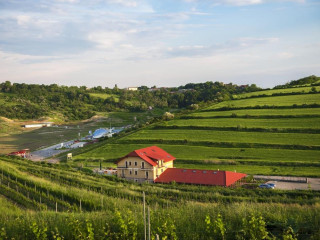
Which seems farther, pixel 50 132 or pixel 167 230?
pixel 50 132

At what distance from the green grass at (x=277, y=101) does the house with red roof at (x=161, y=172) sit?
1184 inches

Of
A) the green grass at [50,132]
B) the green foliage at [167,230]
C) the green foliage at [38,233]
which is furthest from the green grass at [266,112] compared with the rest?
the green foliage at [38,233]

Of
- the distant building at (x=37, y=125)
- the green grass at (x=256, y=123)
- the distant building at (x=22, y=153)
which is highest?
the green grass at (x=256, y=123)

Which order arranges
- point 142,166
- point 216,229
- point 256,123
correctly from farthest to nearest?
1. point 256,123
2. point 142,166
3. point 216,229

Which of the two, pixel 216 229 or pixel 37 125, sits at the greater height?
pixel 216 229

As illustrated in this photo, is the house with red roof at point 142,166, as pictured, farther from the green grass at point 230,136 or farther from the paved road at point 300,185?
the paved road at point 300,185

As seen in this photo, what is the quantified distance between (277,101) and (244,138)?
19.8 meters

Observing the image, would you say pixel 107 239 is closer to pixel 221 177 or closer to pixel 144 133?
pixel 221 177

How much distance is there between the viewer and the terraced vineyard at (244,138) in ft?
145

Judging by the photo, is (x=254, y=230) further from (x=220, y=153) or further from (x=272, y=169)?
(x=220, y=153)

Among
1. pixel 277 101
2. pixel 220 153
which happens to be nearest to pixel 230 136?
pixel 220 153

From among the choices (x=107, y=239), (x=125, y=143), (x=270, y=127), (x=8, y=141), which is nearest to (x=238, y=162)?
(x=270, y=127)

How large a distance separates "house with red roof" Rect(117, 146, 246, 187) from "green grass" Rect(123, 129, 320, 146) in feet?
37.5

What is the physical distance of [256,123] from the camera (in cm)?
5775
